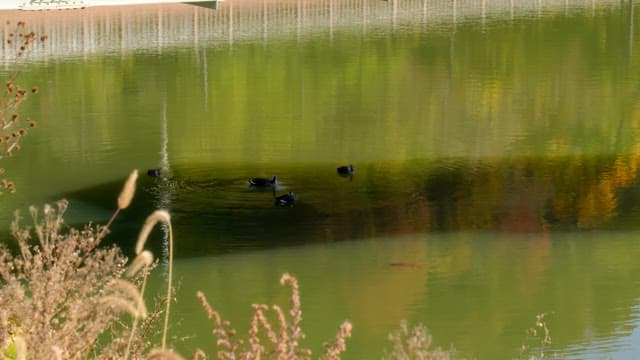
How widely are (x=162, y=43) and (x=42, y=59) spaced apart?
325 cm

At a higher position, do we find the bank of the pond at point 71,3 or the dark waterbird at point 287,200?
the bank of the pond at point 71,3

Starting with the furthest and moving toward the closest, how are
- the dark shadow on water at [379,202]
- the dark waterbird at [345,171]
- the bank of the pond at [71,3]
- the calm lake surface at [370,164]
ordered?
the bank of the pond at [71,3]
the dark waterbird at [345,171]
the dark shadow on water at [379,202]
the calm lake surface at [370,164]

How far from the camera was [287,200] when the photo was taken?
14711mm

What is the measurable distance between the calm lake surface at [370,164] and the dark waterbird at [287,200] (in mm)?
102

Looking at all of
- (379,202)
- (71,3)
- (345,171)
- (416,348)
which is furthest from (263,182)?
(71,3)

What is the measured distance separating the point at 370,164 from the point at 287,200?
8.70ft

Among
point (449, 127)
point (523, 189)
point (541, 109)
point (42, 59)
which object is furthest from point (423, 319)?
point (42, 59)

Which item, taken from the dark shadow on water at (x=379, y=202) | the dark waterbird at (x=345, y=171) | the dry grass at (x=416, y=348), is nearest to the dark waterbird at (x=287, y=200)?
the dark shadow on water at (x=379, y=202)

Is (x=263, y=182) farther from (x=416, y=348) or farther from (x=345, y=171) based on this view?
(x=416, y=348)

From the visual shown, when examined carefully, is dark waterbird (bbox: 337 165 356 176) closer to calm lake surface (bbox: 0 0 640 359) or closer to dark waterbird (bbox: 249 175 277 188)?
calm lake surface (bbox: 0 0 640 359)

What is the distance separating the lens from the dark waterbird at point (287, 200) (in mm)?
14656

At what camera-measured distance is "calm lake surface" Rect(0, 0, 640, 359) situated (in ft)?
36.6

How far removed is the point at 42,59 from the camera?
2816cm

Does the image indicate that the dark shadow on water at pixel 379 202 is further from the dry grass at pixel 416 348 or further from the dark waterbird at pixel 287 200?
the dry grass at pixel 416 348
